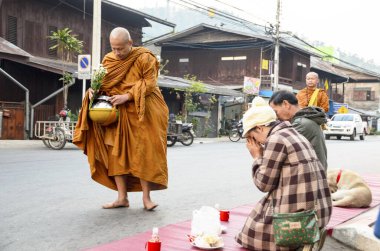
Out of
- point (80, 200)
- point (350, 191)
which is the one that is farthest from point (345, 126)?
point (80, 200)

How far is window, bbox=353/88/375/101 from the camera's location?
51.1 m

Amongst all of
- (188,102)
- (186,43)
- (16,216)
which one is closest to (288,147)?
(16,216)

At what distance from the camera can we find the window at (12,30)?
64.0 ft

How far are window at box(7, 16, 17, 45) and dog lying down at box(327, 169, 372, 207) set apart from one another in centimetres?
1693

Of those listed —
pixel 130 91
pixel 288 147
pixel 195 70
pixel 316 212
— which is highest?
pixel 195 70

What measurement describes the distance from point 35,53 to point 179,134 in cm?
802

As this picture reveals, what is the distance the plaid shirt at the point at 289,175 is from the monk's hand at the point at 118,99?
6.09 ft

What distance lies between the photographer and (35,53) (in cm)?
2061

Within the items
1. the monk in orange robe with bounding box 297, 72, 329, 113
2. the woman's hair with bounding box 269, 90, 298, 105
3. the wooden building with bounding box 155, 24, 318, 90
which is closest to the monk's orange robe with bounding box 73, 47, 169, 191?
the woman's hair with bounding box 269, 90, 298, 105

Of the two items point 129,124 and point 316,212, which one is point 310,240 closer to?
point 316,212

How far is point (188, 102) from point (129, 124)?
60.5 feet

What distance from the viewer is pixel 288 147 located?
3.21m

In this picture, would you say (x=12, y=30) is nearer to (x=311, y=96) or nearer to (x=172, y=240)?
(x=311, y=96)

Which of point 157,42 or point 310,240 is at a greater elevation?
point 157,42
